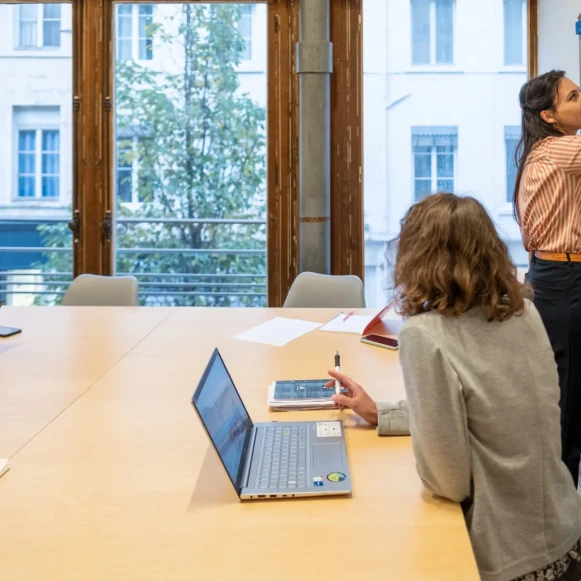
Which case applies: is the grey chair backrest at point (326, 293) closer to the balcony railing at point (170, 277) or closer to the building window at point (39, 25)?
the balcony railing at point (170, 277)

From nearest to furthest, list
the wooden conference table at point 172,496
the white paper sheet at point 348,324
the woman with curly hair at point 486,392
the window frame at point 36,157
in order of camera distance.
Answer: the wooden conference table at point 172,496 → the woman with curly hair at point 486,392 → the white paper sheet at point 348,324 → the window frame at point 36,157

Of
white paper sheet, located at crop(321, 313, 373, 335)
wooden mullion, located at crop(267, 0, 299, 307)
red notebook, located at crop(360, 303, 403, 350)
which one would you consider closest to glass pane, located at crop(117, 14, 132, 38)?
wooden mullion, located at crop(267, 0, 299, 307)

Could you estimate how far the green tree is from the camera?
16.3 ft

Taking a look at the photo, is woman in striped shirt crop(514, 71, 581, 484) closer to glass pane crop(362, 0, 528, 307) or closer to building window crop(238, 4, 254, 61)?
glass pane crop(362, 0, 528, 307)

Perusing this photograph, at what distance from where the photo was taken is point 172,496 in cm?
149

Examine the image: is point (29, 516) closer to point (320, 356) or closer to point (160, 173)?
point (320, 356)

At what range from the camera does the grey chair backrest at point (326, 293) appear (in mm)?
3805

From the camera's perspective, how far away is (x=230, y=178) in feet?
16.5

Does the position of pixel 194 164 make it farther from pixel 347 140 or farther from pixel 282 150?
pixel 347 140

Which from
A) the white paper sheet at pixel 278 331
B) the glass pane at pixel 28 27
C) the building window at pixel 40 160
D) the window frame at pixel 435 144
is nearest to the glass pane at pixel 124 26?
the glass pane at pixel 28 27

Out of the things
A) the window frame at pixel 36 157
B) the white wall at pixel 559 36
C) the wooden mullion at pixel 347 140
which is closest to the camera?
the white wall at pixel 559 36

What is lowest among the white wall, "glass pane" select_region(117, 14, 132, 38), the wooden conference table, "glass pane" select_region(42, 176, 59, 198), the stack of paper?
the wooden conference table

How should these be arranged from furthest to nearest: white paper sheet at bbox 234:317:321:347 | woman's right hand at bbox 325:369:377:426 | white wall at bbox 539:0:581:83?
white wall at bbox 539:0:581:83, white paper sheet at bbox 234:317:321:347, woman's right hand at bbox 325:369:377:426

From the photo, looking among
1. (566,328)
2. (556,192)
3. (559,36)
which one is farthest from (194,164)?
(566,328)
